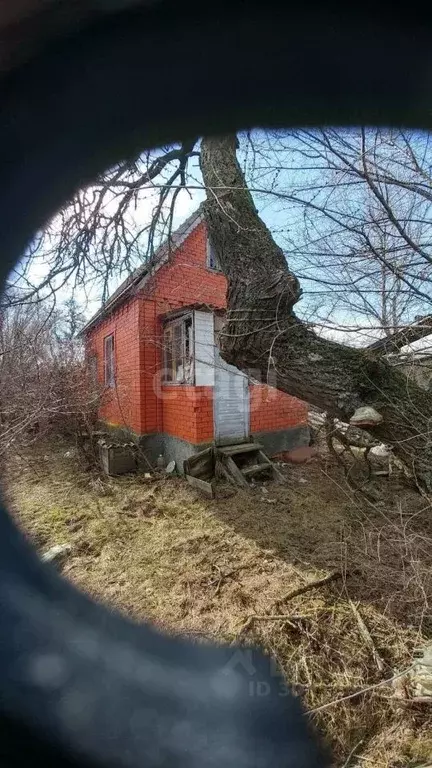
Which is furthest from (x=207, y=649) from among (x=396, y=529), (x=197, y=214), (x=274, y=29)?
(x=197, y=214)

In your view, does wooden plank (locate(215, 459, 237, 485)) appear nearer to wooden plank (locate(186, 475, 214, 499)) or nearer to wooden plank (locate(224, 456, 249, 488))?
wooden plank (locate(224, 456, 249, 488))

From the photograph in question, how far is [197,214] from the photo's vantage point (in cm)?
171

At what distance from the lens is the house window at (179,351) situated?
3021 mm

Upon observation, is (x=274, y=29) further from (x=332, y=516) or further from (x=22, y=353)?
(x=332, y=516)

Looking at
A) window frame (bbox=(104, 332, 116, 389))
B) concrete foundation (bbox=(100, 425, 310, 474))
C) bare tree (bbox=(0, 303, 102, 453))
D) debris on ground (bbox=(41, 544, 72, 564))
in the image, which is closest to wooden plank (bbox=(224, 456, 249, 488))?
concrete foundation (bbox=(100, 425, 310, 474))

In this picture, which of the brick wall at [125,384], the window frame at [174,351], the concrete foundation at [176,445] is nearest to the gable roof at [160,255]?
the window frame at [174,351]

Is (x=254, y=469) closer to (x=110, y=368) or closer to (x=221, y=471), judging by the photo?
(x=221, y=471)

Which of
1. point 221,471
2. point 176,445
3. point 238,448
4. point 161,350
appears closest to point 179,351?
point 161,350

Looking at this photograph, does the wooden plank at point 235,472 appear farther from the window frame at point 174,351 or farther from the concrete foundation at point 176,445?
the window frame at point 174,351

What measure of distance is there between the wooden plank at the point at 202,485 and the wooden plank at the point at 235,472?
34 cm

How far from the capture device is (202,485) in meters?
2.82

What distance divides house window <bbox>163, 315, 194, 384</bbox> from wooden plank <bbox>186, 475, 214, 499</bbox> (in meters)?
1.01

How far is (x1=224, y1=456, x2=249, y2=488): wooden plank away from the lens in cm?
296

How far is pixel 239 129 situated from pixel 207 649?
1.68 meters
